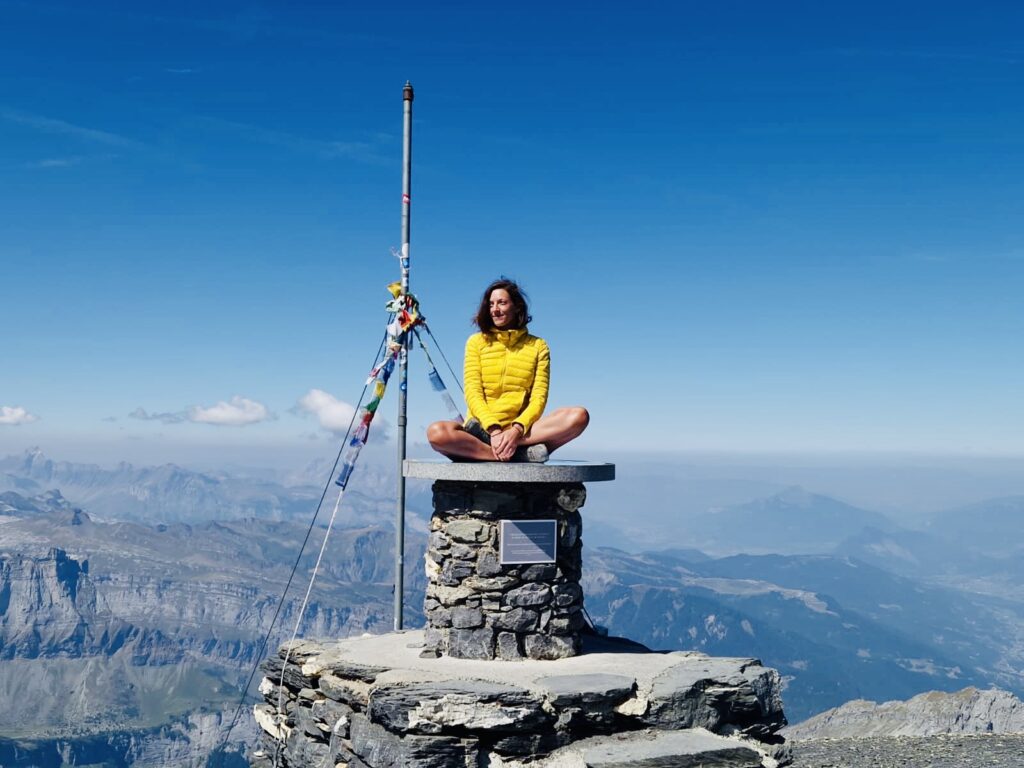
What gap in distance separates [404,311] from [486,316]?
238 cm

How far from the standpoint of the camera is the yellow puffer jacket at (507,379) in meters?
15.5

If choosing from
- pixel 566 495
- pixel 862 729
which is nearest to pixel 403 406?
pixel 566 495

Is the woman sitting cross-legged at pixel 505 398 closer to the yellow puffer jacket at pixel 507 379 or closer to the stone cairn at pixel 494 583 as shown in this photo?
the yellow puffer jacket at pixel 507 379

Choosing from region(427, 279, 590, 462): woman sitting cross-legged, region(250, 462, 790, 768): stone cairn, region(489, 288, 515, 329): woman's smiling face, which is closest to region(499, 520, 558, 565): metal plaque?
region(250, 462, 790, 768): stone cairn

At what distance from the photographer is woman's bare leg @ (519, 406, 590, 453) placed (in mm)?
15273

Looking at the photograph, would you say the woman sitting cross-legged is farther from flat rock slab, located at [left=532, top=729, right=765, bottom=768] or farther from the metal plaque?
flat rock slab, located at [left=532, top=729, right=765, bottom=768]

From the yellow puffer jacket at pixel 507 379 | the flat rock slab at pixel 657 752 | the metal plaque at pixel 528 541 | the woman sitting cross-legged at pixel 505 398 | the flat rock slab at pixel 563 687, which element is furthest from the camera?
the yellow puffer jacket at pixel 507 379

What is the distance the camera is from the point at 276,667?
1559 centimetres

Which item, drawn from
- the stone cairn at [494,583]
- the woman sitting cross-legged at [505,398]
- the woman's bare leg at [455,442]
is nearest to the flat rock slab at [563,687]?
the stone cairn at [494,583]

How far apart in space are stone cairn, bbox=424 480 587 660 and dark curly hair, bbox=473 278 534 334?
2.99 meters

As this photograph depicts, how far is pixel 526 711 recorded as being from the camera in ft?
39.3

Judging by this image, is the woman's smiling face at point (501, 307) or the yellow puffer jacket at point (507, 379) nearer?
the yellow puffer jacket at point (507, 379)

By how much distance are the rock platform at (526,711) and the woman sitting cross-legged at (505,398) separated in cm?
351

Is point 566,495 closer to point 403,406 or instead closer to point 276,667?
point 403,406
